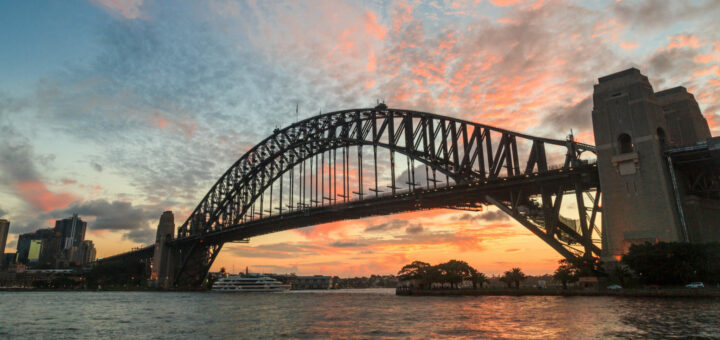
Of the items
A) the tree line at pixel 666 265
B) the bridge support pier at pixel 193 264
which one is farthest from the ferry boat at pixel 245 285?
the tree line at pixel 666 265

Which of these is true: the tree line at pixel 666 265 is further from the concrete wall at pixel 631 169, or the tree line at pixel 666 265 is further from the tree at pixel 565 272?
the tree at pixel 565 272

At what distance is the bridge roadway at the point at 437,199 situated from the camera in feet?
175

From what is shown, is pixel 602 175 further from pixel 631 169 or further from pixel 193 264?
pixel 193 264

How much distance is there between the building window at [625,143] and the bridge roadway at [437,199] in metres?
4.00

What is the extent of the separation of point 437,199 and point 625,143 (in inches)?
999

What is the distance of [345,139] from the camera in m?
88.0

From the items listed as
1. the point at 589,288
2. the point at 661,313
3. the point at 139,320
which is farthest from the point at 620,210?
the point at 139,320

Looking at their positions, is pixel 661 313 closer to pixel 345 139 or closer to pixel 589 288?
pixel 589 288

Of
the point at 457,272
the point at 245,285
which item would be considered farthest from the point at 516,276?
the point at 245,285

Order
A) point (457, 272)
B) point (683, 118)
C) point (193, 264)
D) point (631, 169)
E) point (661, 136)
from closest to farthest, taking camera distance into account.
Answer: point (631, 169) < point (661, 136) < point (683, 118) < point (457, 272) < point (193, 264)

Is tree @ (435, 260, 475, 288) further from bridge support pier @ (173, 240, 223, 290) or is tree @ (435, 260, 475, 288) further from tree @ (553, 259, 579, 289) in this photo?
bridge support pier @ (173, 240, 223, 290)

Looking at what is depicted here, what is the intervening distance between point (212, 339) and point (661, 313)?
2826 centimetres

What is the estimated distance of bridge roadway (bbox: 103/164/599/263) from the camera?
5328cm

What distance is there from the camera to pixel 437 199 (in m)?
67.2
